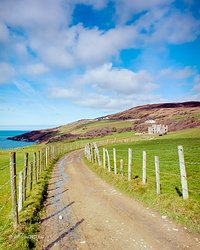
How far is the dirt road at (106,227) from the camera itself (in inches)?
290

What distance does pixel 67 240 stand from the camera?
25.5 feet

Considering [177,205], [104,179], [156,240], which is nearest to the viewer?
[156,240]

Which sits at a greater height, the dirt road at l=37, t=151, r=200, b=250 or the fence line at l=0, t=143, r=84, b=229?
the fence line at l=0, t=143, r=84, b=229

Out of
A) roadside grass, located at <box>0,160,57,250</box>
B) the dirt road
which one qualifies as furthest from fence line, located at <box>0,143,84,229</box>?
the dirt road

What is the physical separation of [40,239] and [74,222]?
5.94 ft

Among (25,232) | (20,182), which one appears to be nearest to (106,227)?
(25,232)

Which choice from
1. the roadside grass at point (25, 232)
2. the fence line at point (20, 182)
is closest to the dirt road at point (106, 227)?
the roadside grass at point (25, 232)

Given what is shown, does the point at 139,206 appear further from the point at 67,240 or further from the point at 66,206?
the point at 67,240

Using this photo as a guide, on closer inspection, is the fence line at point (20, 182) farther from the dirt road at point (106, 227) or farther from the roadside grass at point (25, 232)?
the dirt road at point (106, 227)

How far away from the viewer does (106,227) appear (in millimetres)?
8828

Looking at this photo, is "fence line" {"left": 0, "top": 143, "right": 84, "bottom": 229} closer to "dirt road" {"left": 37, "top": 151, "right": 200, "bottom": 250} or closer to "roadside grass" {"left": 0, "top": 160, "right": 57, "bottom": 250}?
"roadside grass" {"left": 0, "top": 160, "right": 57, "bottom": 250}

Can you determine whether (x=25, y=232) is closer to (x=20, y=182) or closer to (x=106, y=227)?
(x=106, y=227)

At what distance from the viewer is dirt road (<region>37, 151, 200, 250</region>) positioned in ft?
24.2

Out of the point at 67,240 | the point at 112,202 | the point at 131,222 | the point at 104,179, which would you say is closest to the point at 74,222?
the point at 67,240
